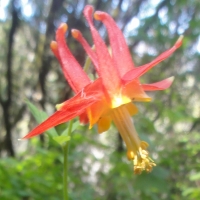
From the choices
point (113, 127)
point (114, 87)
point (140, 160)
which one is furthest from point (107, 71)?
point (113, 127)

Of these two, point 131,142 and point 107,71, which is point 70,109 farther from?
point 131,142

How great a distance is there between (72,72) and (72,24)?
432cm

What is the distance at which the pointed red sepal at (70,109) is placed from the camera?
1201mm

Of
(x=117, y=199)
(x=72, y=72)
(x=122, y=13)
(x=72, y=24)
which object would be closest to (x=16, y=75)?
(x=72, y=24)

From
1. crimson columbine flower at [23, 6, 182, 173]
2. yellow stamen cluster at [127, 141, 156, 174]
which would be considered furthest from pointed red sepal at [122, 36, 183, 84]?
yellow stamen cluster at [127, 141, 156, 174]

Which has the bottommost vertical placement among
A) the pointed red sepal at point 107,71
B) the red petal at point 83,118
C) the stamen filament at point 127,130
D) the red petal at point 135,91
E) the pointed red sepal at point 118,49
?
the stamen filament at point 127,130

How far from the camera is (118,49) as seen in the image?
1.51 metres

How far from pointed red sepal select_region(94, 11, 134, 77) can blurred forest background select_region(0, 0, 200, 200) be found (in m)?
1.27

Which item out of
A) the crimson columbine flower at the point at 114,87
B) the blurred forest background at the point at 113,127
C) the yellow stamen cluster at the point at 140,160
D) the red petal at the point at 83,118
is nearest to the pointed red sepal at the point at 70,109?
the crimson columbine flower at the point at 114,87

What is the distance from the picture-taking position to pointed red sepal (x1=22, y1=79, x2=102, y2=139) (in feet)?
3.94

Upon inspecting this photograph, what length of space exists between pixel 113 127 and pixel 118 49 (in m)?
2.92

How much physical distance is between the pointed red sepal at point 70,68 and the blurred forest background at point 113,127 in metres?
1.16

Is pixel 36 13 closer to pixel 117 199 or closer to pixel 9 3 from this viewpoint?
pixel 9 3

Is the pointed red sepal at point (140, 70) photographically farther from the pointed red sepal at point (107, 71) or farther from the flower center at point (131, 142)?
the flower center at point (131, 142)
